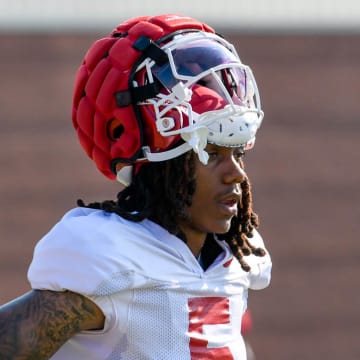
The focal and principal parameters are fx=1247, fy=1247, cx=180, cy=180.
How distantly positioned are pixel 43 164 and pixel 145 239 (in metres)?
7.30

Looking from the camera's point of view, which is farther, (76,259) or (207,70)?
(207,70)

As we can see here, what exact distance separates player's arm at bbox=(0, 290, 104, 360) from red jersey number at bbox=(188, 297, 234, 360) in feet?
0.87

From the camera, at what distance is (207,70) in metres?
3.17

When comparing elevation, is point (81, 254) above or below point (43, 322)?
above

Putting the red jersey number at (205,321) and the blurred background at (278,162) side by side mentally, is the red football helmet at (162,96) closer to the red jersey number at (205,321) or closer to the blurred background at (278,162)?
the red jersey number at (205,321)

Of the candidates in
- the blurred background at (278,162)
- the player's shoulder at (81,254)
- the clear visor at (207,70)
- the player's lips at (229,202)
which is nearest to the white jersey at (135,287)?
the player's shoulder at (81,254)

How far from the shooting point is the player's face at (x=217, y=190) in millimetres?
3178

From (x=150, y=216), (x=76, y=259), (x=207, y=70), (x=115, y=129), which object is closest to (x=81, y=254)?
(x=76, y=259)

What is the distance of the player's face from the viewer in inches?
125

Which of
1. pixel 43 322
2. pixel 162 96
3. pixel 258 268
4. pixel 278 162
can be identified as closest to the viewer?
pixel 43 322

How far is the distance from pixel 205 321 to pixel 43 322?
449 mm

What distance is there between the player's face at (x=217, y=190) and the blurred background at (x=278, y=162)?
6.91m

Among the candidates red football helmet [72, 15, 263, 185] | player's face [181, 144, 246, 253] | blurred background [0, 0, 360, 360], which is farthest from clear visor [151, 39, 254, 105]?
blurred background [0, 0, 360, 360]

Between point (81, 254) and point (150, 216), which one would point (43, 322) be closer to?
point (81, 254)
